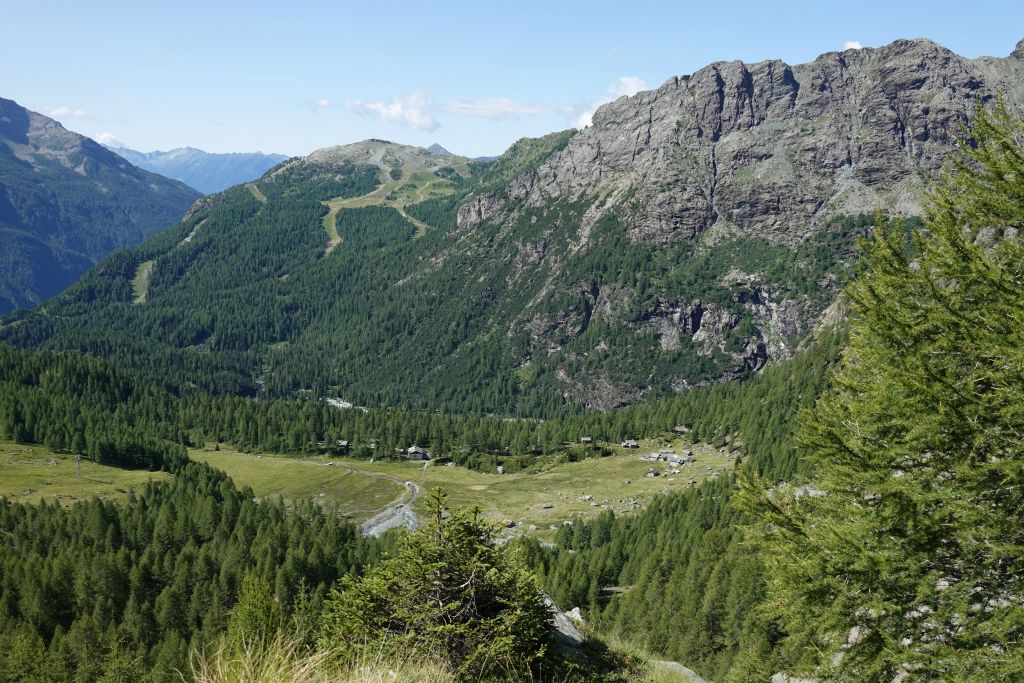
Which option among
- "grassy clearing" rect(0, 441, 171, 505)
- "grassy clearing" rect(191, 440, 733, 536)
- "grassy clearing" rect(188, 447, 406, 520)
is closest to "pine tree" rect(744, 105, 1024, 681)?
"grassy clearing" rect(191, 440, 733, 536)

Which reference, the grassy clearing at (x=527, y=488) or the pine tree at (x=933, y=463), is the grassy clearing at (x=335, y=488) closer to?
the grassy clearing at (x=527, y=488)

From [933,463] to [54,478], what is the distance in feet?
608

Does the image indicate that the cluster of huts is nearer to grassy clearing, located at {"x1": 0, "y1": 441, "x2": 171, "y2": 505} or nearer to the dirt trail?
the dirt trail

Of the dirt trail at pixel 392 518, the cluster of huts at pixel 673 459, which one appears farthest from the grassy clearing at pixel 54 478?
the cluster of huts at pixel 673 459

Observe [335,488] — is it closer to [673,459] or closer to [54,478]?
[54,478]

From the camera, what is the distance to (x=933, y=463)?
49.8 ft

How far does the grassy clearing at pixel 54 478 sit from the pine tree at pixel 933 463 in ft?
517

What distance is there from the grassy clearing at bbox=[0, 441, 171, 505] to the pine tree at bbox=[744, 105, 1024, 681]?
157 m

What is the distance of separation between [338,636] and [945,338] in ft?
57.9

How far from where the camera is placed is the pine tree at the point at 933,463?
45.9 ft

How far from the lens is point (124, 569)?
103 metres

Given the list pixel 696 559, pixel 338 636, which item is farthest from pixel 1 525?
pixel 338 636

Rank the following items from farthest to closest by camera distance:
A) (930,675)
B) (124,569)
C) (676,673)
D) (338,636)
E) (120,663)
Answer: (124,569) < (120,663) < (676,673) < (338,636) < (930,675)

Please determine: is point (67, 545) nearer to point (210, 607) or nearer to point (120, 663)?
point (210, 607)
